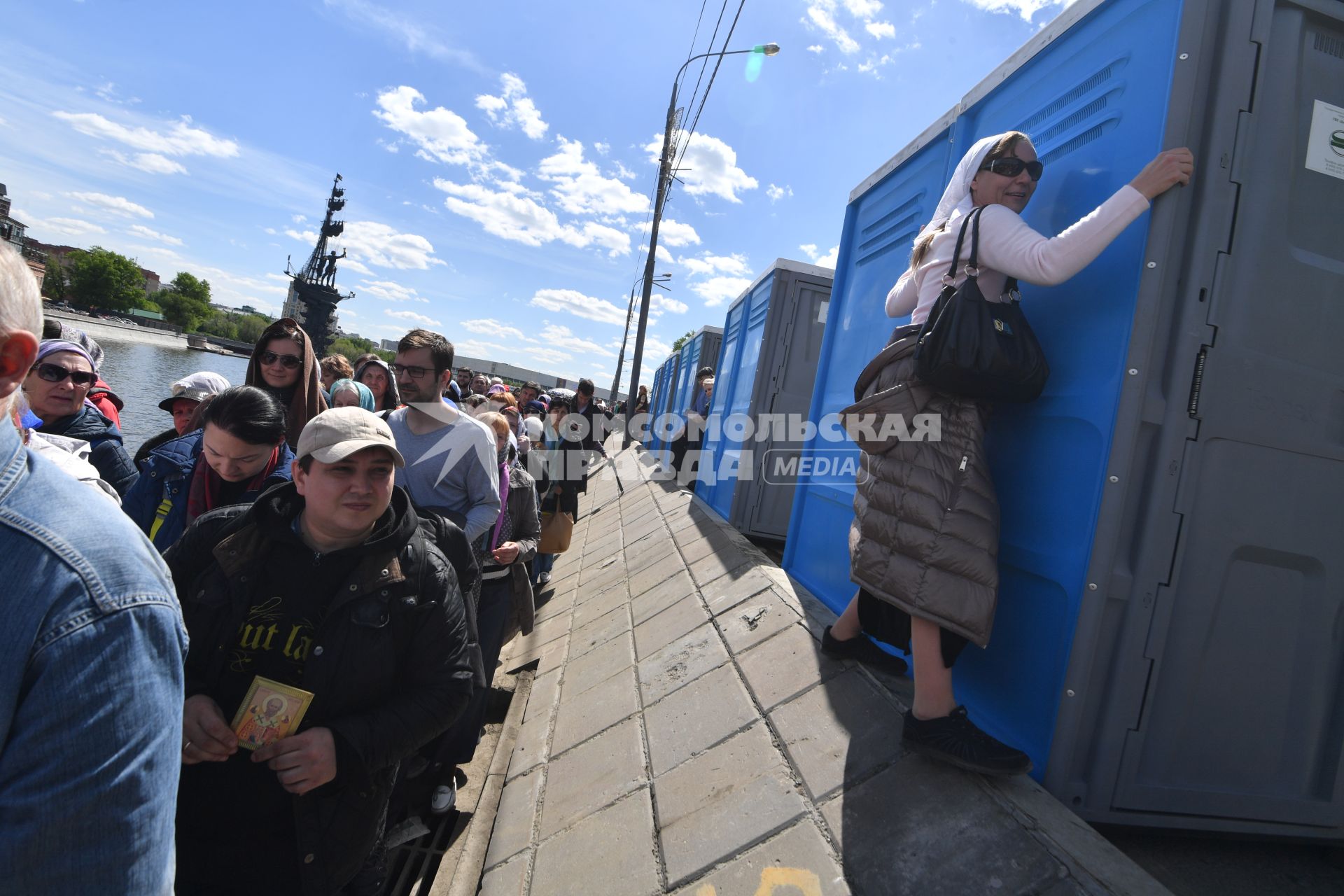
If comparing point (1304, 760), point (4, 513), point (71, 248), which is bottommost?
point (1304, 760)

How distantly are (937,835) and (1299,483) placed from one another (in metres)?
1.55

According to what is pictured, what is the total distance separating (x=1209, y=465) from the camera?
213cm

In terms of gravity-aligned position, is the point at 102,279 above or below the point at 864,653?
above

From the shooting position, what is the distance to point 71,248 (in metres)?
103

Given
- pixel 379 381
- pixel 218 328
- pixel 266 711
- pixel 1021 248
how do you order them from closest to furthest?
1. pixel 266 711
2. pixel 1021 248
3. pixel 379 381
4. pixel 218 328

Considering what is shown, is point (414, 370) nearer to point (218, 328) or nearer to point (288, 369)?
point (288, 369)

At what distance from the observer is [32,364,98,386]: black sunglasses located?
3.27m

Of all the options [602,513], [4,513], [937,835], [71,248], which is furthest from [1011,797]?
[71,248]

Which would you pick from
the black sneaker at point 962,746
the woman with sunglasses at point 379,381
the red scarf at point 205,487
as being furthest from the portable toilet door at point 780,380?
the red scarf at point 205,487

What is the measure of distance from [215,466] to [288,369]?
120 centimetres

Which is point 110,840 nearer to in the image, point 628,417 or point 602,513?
point 602,513

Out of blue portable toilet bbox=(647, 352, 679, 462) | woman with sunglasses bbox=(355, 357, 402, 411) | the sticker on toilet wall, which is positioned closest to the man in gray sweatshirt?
woman with sunglasses bbox=(355, 357, 402, 411)

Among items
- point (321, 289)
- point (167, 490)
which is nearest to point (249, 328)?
point (321, 289)

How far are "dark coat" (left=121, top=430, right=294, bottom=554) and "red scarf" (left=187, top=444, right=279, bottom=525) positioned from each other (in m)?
0.02
